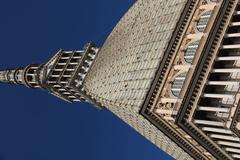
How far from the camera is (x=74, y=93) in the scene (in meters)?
174

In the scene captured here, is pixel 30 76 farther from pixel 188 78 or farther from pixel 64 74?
pixel 188 78

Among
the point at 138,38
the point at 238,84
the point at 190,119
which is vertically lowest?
the point at 190,119

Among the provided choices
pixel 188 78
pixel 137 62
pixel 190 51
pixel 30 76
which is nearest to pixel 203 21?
pixel 190 51

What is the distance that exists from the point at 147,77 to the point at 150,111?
8.84 m

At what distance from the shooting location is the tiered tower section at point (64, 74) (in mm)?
168000

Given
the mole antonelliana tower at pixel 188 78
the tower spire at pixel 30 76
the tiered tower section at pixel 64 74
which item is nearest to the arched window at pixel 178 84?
the mole antonelliana tower at pixel 188 78

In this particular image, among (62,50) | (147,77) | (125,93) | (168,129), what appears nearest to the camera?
(168,129)

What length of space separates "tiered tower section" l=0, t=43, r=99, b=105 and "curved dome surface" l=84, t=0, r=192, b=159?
2495 cm

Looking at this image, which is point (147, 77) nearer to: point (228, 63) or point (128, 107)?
point (128, 107)

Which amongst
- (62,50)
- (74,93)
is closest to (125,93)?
(74,93)

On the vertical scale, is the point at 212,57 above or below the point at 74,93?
below

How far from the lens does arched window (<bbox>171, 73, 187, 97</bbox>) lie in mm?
83812

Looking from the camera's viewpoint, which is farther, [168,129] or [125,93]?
[125,93]

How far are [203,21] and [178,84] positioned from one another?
1046 centimetres
